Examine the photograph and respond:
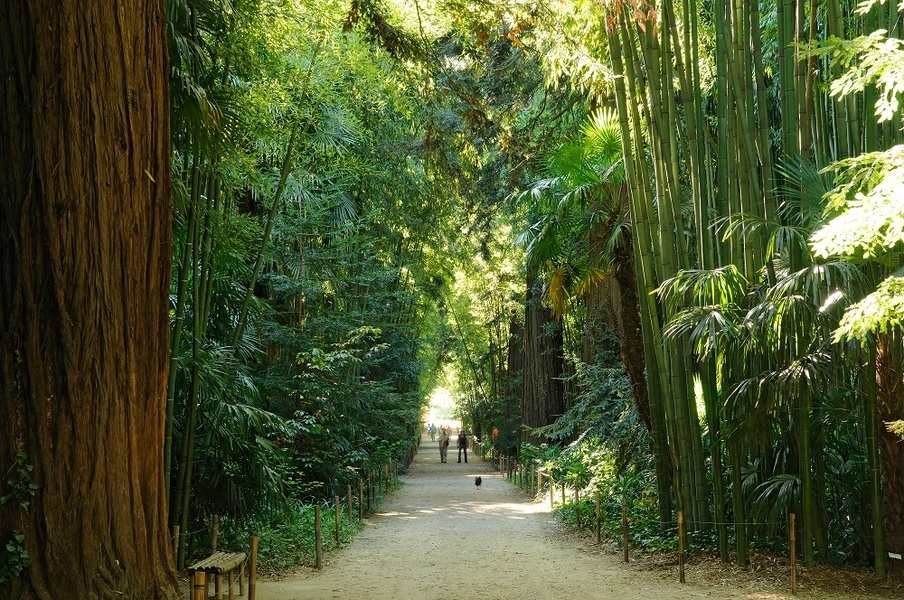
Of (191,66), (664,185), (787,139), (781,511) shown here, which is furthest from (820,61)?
(191,66)

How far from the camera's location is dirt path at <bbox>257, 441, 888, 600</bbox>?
7.96 meters

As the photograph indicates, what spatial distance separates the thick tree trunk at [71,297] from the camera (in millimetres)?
4867

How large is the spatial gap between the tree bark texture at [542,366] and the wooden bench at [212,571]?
48.5ft

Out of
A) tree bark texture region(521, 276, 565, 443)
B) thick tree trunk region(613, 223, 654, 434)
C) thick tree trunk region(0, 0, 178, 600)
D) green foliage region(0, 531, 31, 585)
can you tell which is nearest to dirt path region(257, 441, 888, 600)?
thick tree trunk region(613, 223, 654, 434)

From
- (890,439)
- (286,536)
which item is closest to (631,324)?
(890,439)

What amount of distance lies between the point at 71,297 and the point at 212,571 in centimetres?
266

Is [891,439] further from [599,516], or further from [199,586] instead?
[199,586]

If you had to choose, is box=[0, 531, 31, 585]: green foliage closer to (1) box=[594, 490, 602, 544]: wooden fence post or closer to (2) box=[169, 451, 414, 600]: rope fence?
(2) box=[169, 451, 414, 600]: rope fence

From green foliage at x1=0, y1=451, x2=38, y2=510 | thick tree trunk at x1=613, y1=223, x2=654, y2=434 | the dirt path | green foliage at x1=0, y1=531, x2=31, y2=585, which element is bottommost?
the dirt path

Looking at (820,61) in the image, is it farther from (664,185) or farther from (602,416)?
(602,416)

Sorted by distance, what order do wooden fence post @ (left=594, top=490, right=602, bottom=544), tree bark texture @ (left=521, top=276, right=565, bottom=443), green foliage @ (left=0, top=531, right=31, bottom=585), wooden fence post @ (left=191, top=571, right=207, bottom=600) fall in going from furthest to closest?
tree bark texture @ (left=521, top=276, right=565, bottom=443)
wooden fence post @ (left=594, top=490, right=602, bottom=544)
wooden fence post @ (left=191, top=571, right=207, bottom=600)
green foliage @ (left=0, top=531, right=31, bottom=585)

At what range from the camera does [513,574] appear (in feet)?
30.1

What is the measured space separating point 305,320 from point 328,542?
14.0 feet

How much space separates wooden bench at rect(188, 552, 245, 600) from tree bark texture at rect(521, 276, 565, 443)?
14.8 metres
